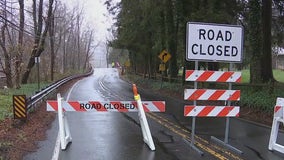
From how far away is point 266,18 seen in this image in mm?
24438

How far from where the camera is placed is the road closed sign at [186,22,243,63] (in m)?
10.1

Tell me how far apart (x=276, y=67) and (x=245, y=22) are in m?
74.7

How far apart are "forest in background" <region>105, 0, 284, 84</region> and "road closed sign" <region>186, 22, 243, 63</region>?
9432 millimetres

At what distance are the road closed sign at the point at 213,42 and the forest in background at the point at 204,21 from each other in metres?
9.43

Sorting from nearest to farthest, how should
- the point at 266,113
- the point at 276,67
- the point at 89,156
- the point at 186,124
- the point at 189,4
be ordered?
the point at 89,156 → the point at 186,124 → the point at 266,113 → the point at 189,4 → the point at 276,67

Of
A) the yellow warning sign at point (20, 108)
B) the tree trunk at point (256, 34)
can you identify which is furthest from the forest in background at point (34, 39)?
the tree trunk at point (256, 34)

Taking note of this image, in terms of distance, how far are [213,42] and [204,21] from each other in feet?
43.1

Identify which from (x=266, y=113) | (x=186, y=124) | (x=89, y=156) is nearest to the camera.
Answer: (x=89, y=156)

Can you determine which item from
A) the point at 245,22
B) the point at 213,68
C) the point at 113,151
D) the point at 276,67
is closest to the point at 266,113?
the point at 113,151

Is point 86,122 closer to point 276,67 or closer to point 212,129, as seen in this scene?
point 212,129

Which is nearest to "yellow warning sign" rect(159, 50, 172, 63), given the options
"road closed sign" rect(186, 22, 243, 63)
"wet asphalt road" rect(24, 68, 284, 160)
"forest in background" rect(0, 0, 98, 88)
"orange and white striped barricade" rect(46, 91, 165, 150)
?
"forest in background" rect(0, 0, 98, 88)

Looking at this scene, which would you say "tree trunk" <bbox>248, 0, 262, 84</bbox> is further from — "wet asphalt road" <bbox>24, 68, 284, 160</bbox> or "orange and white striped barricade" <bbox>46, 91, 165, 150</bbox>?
"orange and white striped barricade" <bbox>46, 91, 165, 150</bbox>

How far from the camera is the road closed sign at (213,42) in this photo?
33.2 ft

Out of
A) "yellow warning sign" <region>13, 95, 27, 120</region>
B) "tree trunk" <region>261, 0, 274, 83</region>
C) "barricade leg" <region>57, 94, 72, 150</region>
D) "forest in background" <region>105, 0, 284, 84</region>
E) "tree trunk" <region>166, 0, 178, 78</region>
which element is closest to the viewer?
"barricade leg" <region>57, 94, 72, 150</region>
